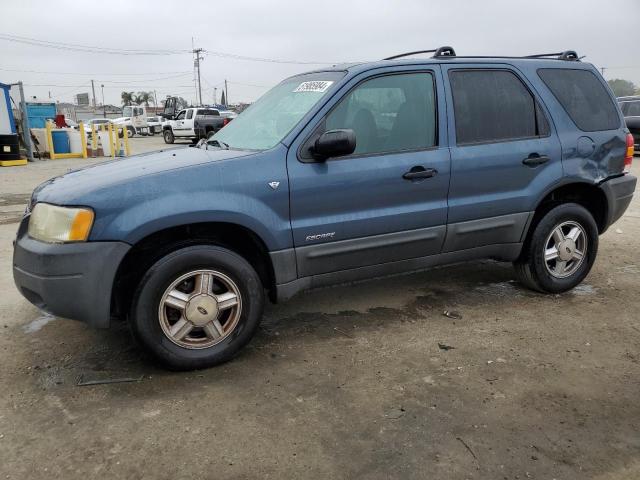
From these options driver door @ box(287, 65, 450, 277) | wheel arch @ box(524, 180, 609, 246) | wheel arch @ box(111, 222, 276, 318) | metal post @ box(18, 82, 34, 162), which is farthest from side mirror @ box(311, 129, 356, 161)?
metal post @ box(18, 82, 34, 162)

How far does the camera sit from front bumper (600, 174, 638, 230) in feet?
14.4

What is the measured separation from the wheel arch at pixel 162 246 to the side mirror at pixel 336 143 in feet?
2.19

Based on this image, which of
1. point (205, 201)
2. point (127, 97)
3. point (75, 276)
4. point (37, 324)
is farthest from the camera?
point (127, 97)

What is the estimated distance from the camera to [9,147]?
50.9ft

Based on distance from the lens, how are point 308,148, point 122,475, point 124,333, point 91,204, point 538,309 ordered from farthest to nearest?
point 538,309
point 124,333
point 308,148
point 91,204
point 122,475

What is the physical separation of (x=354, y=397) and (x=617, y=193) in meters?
3.06

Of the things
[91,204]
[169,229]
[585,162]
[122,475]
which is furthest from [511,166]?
[122,475]

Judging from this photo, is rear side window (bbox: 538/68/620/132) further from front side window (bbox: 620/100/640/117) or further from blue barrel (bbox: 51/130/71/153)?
blue barrel (bbox: 51/130/71/153)

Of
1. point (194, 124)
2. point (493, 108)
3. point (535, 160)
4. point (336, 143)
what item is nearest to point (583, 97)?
point (535, 160)

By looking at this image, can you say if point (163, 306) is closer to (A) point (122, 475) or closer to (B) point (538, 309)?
(A) point (122, 475)

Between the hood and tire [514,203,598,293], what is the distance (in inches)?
95.9

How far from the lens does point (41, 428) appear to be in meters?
2.64

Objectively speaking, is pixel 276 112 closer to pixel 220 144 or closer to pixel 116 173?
pixel 220 144

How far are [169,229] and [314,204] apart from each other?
89cm
